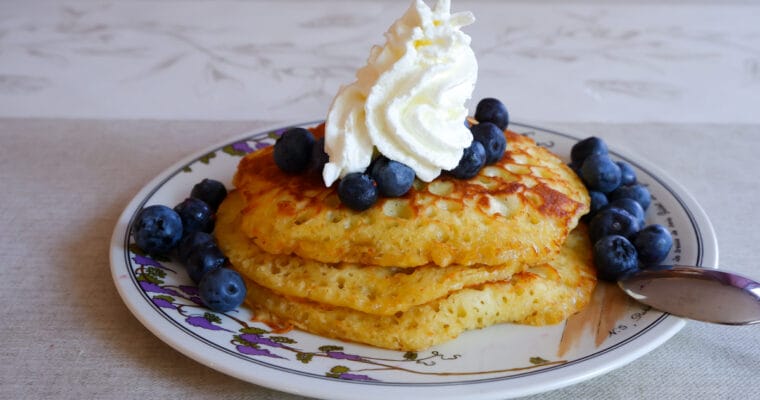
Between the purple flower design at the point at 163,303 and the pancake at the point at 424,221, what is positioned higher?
the pancake at the point at 424,221

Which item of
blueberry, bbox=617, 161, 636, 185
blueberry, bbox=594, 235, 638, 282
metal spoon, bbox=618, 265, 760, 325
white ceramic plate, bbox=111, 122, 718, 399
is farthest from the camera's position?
blueberry, bbox=617, 161, 636, 185

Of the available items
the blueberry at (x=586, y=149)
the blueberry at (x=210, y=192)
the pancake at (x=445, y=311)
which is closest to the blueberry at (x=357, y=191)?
the pancake at (x=445, y=311)

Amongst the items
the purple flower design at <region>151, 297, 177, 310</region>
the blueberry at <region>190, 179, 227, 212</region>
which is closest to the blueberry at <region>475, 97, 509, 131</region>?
the blueberry at <region>190, 179, 227, 212</region>

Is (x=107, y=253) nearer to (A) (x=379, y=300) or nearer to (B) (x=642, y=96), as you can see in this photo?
(A) (x=379, y=300)

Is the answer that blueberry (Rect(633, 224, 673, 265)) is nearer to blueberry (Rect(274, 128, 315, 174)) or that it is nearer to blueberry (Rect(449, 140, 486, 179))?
blueberry (Rect(449, 140, 486, 179))

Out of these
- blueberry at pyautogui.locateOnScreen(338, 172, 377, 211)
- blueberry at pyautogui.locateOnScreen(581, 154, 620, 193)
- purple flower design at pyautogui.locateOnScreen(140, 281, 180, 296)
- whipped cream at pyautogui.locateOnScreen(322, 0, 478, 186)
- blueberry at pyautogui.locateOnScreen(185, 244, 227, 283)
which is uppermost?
whipped cream at pyautogui.locateOnScreen(322, 0, 478, 186)

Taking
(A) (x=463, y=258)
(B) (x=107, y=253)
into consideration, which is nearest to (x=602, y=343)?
(A) (x=463, y=258)

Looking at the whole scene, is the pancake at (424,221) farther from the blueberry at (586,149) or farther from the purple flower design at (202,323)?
the blueberry at (586,149)
